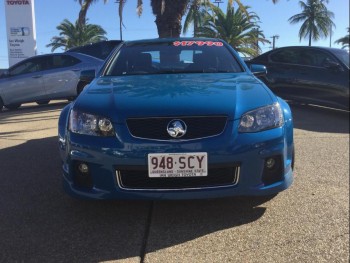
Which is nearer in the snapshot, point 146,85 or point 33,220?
point 33,220

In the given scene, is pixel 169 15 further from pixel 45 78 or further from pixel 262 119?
pixel 262 119

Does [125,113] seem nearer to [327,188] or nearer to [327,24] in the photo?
[327,188]

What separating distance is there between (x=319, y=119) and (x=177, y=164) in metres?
5.71

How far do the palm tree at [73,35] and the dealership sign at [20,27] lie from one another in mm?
24940

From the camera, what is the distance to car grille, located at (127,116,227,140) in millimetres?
2895

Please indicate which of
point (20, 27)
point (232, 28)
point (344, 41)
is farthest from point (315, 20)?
Answer: point (20, 27)

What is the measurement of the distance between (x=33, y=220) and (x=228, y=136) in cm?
163

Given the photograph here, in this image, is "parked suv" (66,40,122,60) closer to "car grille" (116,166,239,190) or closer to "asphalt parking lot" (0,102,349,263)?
"asphalt parking lot" (0,102,349,263)

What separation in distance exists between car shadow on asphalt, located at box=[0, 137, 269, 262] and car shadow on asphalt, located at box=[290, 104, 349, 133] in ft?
12.4

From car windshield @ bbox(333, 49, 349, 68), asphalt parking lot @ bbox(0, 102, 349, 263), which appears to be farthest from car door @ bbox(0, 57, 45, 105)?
car windshield @ bbox(333, 49, 349, 68)

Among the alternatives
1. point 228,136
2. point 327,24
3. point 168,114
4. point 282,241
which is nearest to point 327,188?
point 282,241

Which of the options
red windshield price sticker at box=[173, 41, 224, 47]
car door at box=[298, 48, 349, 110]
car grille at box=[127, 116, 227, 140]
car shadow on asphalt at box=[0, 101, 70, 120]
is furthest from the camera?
car shadow on asphalt at box=[0, 101, 70, 120]

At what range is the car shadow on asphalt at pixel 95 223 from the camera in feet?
9.18

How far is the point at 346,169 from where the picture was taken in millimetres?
4598
